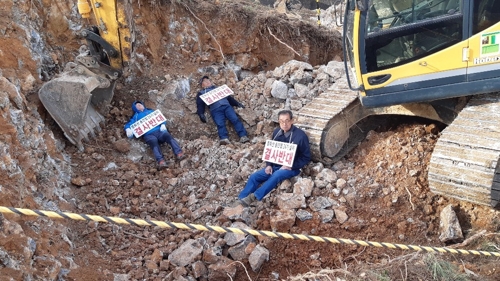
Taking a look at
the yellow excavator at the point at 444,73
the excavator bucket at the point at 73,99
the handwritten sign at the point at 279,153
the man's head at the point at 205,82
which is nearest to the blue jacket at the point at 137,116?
the excavator bucket at the point at 73,99

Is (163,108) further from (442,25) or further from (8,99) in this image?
(442,25)

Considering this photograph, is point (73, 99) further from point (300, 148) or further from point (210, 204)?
point (300, 148)

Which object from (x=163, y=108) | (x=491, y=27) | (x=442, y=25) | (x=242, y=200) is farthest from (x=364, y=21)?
(x=163, y=108)

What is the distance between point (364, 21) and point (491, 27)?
1325mm

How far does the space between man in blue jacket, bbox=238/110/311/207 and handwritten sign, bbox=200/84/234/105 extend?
207 cm

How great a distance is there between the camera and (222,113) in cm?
775

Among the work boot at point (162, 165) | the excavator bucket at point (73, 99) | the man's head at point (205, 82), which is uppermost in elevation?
the excavator bucket at point (73, 99)

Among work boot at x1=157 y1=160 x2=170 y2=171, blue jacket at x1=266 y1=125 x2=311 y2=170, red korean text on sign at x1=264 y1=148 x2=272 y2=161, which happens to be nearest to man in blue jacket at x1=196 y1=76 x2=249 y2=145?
work boot at x1=157 y1=160 x2=170 y2=171

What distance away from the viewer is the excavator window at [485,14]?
4.86 meters

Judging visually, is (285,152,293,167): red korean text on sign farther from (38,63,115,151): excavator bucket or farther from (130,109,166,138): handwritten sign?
(38,63,115,151): excavator bucket

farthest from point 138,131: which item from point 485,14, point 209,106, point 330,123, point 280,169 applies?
point 485,14

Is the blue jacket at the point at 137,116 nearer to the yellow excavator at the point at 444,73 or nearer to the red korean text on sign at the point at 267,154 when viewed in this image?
the red korean text on sign at the point at 267,154

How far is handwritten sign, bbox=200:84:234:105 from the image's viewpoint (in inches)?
309

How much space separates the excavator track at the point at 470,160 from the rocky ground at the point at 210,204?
38cm
